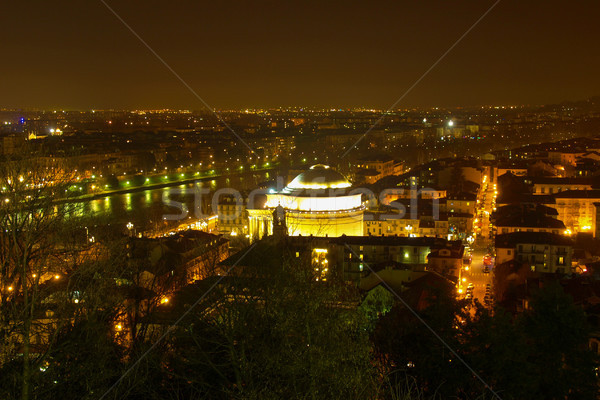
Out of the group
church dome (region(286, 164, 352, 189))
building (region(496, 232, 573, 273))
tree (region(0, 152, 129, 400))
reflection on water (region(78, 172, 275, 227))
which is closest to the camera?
tree (region(0, 152, 129, 400))

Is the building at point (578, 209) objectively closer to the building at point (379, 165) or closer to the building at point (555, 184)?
the building at point (555, 184)

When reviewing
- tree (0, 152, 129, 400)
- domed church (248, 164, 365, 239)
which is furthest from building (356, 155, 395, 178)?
tree (0, 152, 129, 400)

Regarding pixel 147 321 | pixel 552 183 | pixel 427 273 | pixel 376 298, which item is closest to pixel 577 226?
pixel 552 183

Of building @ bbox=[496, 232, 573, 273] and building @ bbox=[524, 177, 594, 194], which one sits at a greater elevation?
building @ bbox=[524, 177, 594, 194]

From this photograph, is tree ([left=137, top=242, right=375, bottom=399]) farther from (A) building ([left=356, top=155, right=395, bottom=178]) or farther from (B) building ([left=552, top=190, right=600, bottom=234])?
(A) building ([left=356, top=155, right=395, bottom=178])

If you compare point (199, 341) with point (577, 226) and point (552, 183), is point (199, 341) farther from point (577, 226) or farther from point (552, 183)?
point (552, 183)

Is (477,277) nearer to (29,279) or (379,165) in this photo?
(29,279)

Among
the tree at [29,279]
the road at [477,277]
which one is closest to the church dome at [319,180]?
the road at [477,277]

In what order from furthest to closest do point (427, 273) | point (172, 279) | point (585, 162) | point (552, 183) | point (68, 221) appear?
point (585, 162)
point (552, 183)
point (427, 273)
point (172, 279)
point (68, 221)
